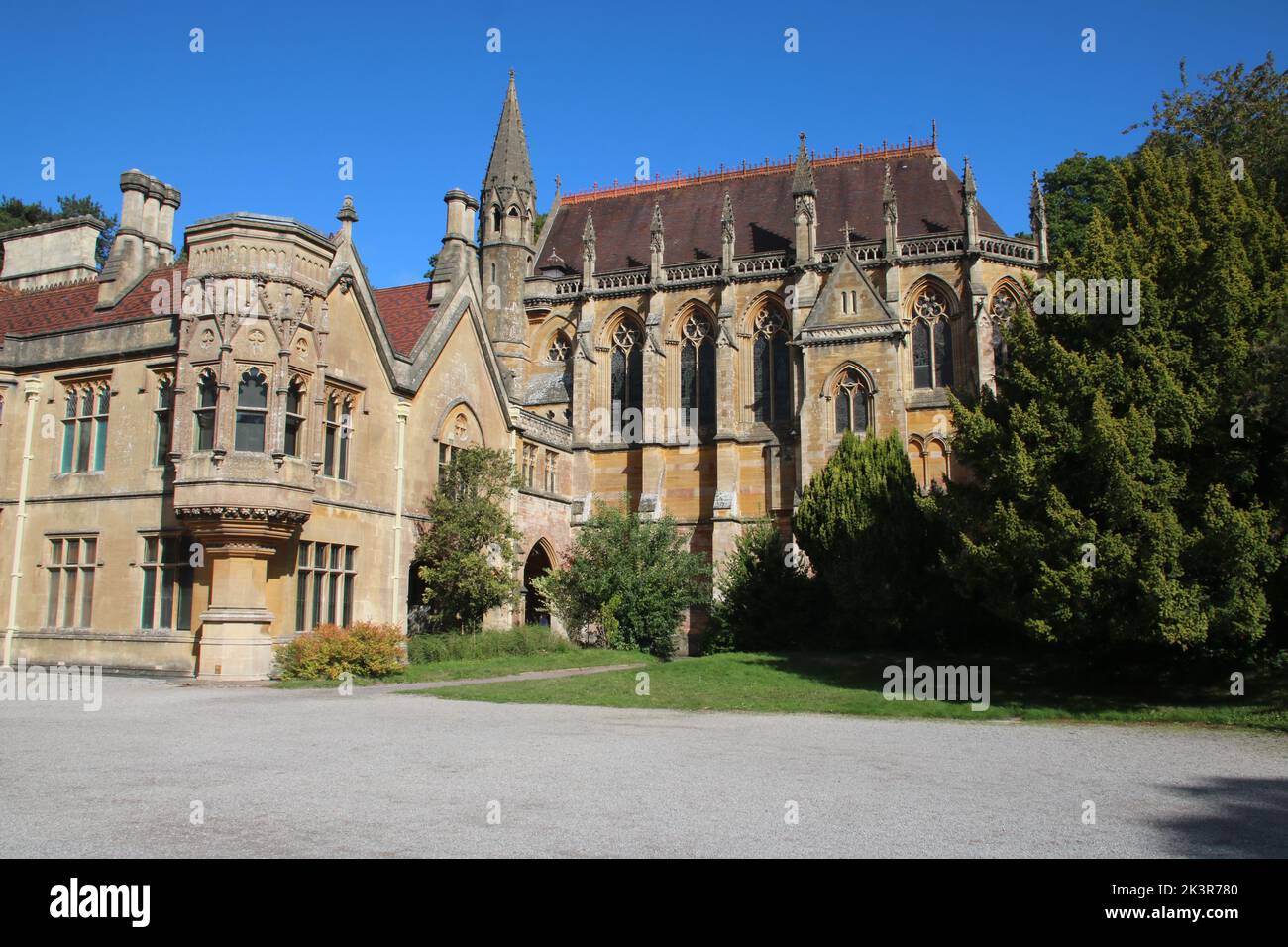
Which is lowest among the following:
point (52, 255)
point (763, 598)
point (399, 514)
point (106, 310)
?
point (763, 598)

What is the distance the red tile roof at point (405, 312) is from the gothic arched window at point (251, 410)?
5731 mm

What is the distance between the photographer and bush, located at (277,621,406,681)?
63.9 ft

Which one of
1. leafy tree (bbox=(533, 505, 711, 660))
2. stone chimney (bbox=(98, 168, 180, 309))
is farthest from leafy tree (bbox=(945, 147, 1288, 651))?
stone chimney (bbox=(98, 168, 180, 309))

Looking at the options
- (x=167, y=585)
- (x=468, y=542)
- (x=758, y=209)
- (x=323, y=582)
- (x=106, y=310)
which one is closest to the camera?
(x=167, y=585)

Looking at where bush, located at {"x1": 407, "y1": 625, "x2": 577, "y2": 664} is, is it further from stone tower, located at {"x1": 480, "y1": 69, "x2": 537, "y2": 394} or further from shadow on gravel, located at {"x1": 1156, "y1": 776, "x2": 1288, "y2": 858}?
shadow on gravel, located at {"x1": 1156, "y1": 776, "x2": 1288, "y2": 858}

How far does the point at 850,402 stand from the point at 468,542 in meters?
16.6

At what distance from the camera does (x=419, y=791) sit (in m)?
8.26

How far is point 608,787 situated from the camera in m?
8.63

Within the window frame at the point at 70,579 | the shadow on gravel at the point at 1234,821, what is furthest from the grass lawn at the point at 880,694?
the window frame at the point at 70,579

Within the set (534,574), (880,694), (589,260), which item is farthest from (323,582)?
(589,260)

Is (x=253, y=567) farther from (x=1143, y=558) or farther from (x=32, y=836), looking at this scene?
(x=1143, y=558)

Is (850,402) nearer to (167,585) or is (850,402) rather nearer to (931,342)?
(931,342)

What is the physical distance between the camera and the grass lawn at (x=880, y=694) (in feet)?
50.6
